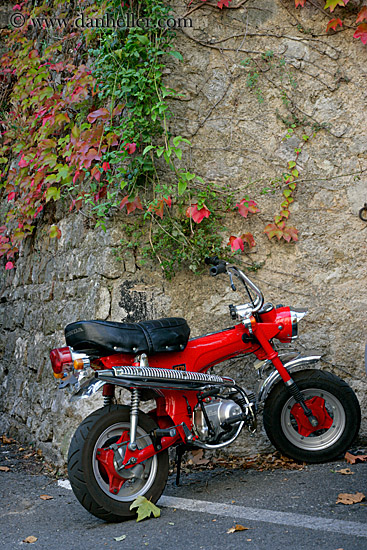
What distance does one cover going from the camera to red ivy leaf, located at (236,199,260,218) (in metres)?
4.52

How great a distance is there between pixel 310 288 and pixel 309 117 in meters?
1.33

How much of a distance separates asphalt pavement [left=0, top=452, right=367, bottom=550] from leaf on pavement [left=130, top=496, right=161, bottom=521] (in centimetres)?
4

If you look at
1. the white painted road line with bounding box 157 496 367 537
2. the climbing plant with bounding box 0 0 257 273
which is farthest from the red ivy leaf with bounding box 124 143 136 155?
the white painted road line with bounding box 157 496 367 537

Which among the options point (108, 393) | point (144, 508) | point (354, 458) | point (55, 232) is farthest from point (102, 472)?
point (55, 232)

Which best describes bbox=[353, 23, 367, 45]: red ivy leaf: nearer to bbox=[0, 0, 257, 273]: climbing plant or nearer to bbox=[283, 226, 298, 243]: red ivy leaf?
bbox=[0, 0, 257, 273]: climbing plant

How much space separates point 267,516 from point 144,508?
0.65 metres

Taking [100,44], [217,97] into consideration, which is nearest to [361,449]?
[217,97]

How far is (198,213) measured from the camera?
4.43m

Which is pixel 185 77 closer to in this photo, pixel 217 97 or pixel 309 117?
pixel 217 97

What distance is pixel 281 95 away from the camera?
4.73 meters

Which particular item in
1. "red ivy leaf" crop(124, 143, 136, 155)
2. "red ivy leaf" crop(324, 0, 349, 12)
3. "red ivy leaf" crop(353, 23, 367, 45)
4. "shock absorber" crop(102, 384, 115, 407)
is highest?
"red ivy leaf" crop(324, 0, 349, 12)

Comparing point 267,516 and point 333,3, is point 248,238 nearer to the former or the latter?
point 333,3

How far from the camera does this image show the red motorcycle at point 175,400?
325 cm

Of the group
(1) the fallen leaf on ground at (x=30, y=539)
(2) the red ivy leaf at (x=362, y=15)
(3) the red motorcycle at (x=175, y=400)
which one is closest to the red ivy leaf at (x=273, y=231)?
(3) the red motorcycle at (x=175, y=400)
